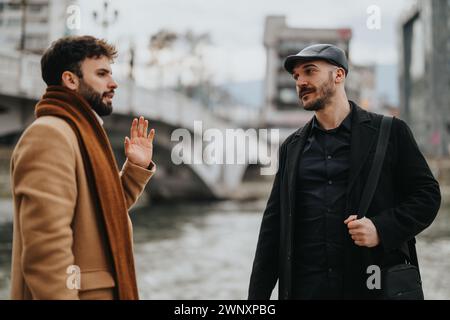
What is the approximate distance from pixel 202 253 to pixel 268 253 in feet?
39.5

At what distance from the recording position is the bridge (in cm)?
1445

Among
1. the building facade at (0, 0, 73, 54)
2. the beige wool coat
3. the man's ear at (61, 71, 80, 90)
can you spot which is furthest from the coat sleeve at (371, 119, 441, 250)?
the building facade at (0, 0, 73, 54)

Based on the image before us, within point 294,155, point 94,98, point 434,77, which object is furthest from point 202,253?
point 434,77

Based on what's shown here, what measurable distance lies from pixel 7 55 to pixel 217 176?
16.3 m

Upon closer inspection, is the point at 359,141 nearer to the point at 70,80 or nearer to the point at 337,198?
the point at 337,198

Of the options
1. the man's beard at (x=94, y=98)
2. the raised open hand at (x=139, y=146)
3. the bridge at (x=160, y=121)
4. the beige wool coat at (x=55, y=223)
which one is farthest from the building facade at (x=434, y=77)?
the beige wool coat at (x=55, y=223)

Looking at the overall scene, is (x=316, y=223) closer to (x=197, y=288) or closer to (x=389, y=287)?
(x=389, y=287)

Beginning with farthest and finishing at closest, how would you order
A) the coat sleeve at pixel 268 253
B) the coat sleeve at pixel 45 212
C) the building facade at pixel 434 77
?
1. the building facade at pixel 434 77
2. the coat sleeve at pixel 268 253
3. the coat sleeve at pixel 45 212

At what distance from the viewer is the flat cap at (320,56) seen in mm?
2547

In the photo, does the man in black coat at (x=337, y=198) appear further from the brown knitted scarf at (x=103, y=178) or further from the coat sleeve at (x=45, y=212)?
the coat sleeve at (x=45, y=212)

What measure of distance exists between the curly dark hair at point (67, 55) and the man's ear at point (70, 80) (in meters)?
0.01

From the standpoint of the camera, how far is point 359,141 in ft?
8.40

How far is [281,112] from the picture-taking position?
63.9 m

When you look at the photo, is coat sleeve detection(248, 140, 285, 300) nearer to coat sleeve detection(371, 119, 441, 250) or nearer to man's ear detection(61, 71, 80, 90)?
coat sleeve detection(371, 119, 441, 250)
